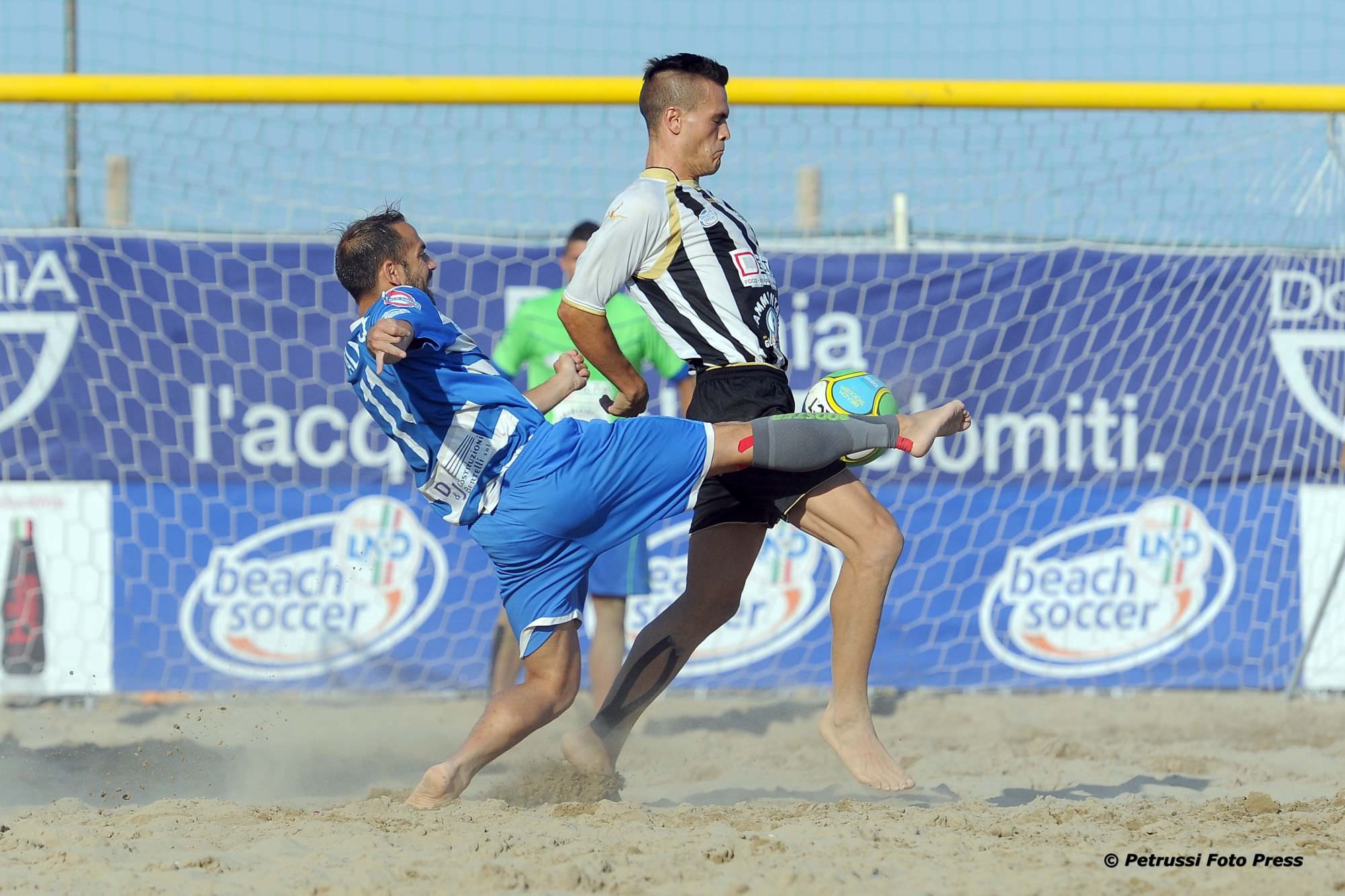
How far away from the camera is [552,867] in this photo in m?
2.97

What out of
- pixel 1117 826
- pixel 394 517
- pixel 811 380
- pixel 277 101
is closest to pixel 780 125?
pixel 811 380

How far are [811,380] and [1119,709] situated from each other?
2125mm

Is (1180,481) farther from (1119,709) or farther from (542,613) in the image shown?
(542,613)

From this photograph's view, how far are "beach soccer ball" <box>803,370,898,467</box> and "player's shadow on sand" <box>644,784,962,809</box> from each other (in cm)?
99

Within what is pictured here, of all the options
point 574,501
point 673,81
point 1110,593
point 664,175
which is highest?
point 673,81

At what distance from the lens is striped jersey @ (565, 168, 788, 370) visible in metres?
3.77

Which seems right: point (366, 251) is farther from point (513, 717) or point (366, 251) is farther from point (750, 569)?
point (750, 569)

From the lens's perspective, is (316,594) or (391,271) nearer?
(391,271)

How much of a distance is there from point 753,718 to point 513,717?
2.74 metres

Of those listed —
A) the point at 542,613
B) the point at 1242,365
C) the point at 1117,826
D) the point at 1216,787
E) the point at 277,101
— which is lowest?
the point at 1216,787

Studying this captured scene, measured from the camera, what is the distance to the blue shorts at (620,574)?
529cm

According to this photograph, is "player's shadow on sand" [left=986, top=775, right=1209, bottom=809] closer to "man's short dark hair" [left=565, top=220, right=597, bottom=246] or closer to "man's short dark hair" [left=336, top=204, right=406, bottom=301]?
"man's short dark hair" [left=336, top=204, right=406, bottom=301]

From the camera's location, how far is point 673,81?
394 centimetres

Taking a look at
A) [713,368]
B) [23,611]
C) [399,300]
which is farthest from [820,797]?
[23,611]
